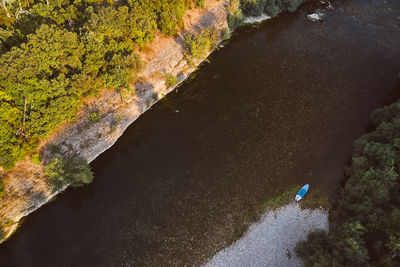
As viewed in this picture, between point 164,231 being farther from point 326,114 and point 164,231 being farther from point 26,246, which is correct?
point 326,114

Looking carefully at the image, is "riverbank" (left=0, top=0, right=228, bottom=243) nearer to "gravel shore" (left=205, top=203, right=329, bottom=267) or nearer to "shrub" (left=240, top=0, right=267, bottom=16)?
"shrub" (left=240, top=0, right=267, bottom=16)

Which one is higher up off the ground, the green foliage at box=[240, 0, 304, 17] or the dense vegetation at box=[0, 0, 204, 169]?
the dense vegetation at box=[0, 0, 204, 169]

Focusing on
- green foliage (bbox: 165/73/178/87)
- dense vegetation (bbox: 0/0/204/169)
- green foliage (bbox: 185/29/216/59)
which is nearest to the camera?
dense vegetation (bbox: 0/0/204/169)

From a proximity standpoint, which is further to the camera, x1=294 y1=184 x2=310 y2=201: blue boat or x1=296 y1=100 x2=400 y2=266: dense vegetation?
x1=294 y1=184 x2=310 y2=201: blue boat

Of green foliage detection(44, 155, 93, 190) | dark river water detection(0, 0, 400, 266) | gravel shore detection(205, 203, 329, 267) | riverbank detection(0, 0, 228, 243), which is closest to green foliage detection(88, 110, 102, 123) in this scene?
riverbank detection(0, 0, 228, 243)

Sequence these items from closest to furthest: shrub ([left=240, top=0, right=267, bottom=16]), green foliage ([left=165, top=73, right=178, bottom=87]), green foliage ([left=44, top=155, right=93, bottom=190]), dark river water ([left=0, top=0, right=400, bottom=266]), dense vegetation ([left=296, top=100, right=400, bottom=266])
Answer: dense vegetation ([left=296, top=100, right=400, bottom=266]) < dark river water ([left=0, top=0, right=400, bottom=266]) < green foliage ([left=44, top=155, right=93, bottom=190]) < green foliage ([left=165, top=73, right=178, bottom=87]) < shrub ([left=240, top=0, right=267, bottom=16])

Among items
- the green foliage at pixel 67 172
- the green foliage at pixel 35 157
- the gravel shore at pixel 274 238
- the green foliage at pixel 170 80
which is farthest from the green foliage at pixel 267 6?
the green foliage at pixel 35 157

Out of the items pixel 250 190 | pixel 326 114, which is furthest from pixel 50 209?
pixel 326 114

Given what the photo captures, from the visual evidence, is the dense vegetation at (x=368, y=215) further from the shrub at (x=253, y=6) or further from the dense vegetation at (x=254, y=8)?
the shrub at (x=253, y=6)
